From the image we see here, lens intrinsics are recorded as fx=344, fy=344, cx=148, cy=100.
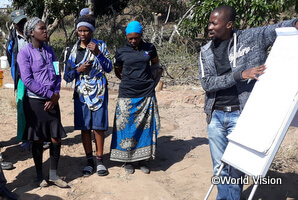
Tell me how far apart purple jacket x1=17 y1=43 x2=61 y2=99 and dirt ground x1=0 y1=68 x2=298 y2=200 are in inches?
39.5

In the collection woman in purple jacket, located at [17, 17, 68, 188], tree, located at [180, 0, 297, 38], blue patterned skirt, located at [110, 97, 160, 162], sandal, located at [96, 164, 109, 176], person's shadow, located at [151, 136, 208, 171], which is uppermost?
tree, located at [180, 0, 297, 38]

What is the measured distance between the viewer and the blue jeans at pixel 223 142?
272 cm

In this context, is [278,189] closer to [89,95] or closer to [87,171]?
[87,171]

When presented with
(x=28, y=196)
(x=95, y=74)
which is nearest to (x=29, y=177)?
(x=28, y=196)

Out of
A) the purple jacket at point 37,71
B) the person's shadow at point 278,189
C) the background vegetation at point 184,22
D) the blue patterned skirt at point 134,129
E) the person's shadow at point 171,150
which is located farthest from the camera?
the background vegetation at point 184,22

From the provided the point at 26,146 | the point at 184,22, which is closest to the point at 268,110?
the point at 26,146

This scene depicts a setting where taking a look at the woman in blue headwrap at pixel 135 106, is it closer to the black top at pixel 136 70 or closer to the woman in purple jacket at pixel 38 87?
the black top at pixel 136 70

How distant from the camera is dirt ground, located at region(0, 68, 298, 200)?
11.2 feet

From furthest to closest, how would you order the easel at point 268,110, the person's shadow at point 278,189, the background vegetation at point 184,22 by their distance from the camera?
1. the background vegetation at point 184,22
2. the person's shadow at point 278,189
3. the easel at point 268,110

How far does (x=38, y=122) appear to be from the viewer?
334 centimetres

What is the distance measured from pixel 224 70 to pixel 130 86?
1.38 m

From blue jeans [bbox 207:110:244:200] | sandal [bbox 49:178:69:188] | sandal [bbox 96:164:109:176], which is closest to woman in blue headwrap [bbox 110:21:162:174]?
sandal [bbox 96:164:109:176]

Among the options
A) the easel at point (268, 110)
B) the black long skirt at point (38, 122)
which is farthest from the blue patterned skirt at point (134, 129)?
the easel at point (268, 110)

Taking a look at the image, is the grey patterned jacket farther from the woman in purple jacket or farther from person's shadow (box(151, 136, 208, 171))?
person's shadow (box(151, 136, 208, 171))
